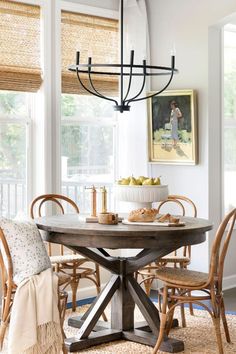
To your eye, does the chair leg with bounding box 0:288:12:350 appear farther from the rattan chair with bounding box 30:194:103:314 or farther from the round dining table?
the rattan chair with bounding box 30:194:103:314

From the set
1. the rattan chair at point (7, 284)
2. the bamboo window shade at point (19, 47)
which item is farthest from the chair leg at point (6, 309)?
the bamboo window shade at point (19, 47)

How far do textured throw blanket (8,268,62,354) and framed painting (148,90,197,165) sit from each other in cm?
231

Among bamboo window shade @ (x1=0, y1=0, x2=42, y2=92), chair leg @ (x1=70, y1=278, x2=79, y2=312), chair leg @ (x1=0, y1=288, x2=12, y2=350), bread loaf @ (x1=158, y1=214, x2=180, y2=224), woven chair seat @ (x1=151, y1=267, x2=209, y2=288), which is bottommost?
chair leg @ (x1=70, y1=278, x2=79, y2=312)

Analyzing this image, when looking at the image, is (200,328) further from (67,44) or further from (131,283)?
(67,44)

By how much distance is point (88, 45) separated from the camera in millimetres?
5883

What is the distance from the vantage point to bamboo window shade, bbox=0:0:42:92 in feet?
17.3

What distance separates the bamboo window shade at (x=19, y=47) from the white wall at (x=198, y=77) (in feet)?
4.10

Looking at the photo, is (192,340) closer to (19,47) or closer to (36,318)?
(36,318)

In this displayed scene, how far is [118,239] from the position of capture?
409 centimetres

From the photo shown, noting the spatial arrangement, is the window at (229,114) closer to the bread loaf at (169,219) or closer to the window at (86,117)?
the window at (86,117)

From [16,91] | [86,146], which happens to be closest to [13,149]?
[16,91]

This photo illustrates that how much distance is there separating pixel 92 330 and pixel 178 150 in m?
1.98

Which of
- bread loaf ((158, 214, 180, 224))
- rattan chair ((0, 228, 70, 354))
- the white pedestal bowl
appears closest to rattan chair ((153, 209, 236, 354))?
bread loaf ((158, 214, 180, 224))

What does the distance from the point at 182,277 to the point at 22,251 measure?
40.5 inches
